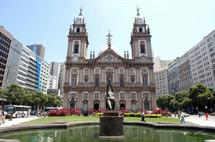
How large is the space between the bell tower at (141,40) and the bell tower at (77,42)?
15189 millimetres

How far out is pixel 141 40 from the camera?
64.8 metres

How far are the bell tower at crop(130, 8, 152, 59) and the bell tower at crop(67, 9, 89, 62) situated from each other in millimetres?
15189

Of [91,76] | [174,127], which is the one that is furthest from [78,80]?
[174,127]

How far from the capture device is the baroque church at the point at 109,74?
196ft

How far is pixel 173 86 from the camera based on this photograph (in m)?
130

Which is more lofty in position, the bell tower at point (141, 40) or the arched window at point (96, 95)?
the bell tower at point (141, 40)

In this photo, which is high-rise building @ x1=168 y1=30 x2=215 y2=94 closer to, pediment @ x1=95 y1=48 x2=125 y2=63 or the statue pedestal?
pediment @ x1=95 y1=48 x2=125 y2=63

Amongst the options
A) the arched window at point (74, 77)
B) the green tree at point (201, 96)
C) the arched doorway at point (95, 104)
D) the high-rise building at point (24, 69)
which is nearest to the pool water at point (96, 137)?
the arched doorway at point (95, 104)

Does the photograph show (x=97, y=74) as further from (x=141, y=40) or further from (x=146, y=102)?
(x=141, y=40)

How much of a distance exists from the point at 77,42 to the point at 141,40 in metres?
19.5

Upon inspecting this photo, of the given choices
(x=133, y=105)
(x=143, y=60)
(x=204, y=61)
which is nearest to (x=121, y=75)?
(x=143, y=60)

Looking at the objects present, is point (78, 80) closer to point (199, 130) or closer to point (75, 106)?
point (75, 106)

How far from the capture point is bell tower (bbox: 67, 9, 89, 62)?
63812mm

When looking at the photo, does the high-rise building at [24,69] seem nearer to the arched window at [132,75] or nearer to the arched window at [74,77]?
the arched window at [74,77]
